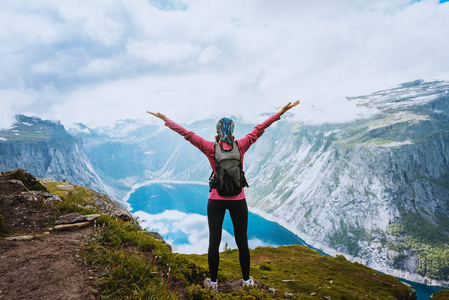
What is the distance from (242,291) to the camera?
23.9 feet

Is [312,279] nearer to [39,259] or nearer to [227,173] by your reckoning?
[227,173]

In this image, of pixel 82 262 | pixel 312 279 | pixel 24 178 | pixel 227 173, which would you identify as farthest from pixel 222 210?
pixel 312 279

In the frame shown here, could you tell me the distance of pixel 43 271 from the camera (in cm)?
595

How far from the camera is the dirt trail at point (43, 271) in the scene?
5.23 meters

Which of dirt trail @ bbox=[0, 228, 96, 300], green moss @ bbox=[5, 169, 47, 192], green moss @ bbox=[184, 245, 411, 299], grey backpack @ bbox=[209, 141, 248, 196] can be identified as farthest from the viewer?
green moss @ bbox=[5, 169, 47, 192]

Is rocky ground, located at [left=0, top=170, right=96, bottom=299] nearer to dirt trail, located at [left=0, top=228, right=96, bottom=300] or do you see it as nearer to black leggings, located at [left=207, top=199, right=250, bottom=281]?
→ dirt trail, located at [left=0, top=228, right=96, bottom=300]

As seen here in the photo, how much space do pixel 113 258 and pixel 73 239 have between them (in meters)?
2.54

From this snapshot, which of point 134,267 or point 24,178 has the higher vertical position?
point 24,178

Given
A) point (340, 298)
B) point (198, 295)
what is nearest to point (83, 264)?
point (198, 295)

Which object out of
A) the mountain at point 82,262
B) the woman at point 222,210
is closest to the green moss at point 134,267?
the mountain at point 82,262

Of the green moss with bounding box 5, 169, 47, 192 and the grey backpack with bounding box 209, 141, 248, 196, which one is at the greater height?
the grey backpack with bounding box 209, 141, 248, 196

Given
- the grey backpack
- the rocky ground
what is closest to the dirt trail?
the rocky ground

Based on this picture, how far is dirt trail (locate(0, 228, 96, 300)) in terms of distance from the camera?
5234 mm

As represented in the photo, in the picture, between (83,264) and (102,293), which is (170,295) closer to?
(102,293)
